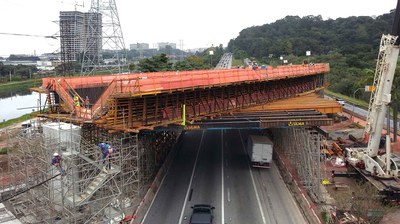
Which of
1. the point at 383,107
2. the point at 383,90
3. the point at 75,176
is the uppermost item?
the point at 383,90

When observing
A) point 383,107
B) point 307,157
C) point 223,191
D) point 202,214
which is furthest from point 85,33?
point 383,107

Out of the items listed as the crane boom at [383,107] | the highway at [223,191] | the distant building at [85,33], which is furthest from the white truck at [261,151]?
the distant building at [85,33]

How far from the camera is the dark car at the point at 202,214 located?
24609 millimetres

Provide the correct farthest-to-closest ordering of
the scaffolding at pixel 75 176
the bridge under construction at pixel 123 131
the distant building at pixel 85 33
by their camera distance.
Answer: the distant building at pixel 85 33 < the bridge under construction at pixel 123 131 < the scaffolding at pixel 75 176

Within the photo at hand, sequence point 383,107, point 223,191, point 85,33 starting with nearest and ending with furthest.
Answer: point 383,107
point 223,191
point 85,33

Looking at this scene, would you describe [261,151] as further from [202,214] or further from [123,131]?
[123,131]

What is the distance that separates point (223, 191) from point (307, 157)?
23.5 feet

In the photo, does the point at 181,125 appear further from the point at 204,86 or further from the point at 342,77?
the point at 342,77

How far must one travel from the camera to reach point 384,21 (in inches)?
6407

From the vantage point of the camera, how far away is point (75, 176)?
74.3 feet

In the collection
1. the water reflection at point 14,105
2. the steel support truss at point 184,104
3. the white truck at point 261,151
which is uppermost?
the steel support truss at point 184,104

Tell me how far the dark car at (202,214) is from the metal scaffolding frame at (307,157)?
8127 mm

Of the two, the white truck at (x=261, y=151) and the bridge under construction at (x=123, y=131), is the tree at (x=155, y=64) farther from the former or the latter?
the white truck at (x=261, y=151)

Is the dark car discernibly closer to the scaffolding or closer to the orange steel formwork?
the scaffolding
